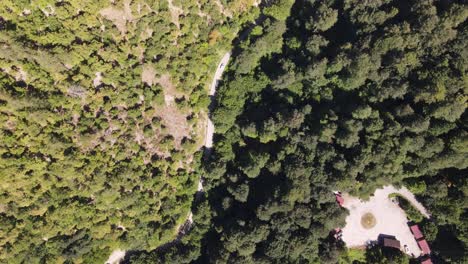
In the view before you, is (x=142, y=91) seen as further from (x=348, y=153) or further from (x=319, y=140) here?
(x=348, y=153)

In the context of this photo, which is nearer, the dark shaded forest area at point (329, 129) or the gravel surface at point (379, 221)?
the dark shaded forest area at point (329, 129)

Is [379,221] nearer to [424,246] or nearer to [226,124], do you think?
[424,246]

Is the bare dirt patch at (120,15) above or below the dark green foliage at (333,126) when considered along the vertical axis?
above

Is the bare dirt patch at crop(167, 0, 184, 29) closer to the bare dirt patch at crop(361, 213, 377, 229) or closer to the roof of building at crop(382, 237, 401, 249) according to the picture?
the bare dirt patch at crop(361, 213, 377, 229)

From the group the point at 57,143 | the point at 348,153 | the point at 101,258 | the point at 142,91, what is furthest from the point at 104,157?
the point at 348,153

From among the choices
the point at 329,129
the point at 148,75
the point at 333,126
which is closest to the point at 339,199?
the point at 329,129

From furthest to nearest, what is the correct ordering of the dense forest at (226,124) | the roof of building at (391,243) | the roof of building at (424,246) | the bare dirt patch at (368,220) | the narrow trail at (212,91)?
1. the narrow trail at (212,91)
2. the bare dirt patch at (368,220)
3. the roof of building at (391,243)
4. the roof of building at (424,246)
5. the dense forest at (226,124)

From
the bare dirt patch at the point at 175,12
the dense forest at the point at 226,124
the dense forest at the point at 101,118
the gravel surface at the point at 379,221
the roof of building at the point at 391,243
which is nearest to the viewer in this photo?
the dense forest at the point at 226,124

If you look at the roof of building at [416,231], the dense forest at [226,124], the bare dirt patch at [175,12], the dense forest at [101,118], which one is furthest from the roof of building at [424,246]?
the bare dirt patch at [175,12]

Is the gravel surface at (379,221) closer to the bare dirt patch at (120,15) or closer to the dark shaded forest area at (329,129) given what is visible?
the dark shaded forest area at (329,129)
